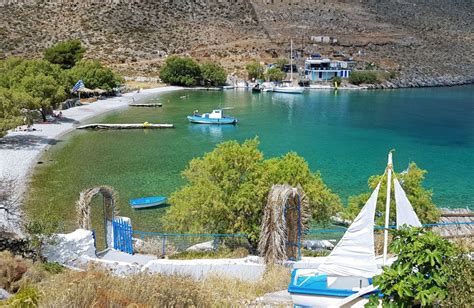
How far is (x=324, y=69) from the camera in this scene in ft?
363

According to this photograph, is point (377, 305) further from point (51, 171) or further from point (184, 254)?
point (51, 171)

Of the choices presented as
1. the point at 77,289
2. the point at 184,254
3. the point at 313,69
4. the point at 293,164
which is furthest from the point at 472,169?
the point at 313,69

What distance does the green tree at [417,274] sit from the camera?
5695 mm

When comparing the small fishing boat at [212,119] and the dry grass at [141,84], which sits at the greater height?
the dry grass at [141,84]

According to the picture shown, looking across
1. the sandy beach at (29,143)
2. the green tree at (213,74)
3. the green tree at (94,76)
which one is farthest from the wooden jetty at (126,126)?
the green tree at (213,74)

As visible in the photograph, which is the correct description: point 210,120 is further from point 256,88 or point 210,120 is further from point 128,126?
point 256,88

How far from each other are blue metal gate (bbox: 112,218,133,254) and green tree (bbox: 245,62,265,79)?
9010cm

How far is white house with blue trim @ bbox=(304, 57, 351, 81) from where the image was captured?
110312 millimetres

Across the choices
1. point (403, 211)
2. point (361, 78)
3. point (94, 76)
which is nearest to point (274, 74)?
point (361, 78)

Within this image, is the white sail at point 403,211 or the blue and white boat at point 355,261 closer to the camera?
the blue and white boat at point 355,261

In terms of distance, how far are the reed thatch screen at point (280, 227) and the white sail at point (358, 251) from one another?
217 centimetres

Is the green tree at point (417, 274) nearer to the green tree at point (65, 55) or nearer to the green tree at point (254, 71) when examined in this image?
the green tree at point (65, 55)

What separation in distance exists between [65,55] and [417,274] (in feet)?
270

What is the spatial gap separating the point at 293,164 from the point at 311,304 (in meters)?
9.94
